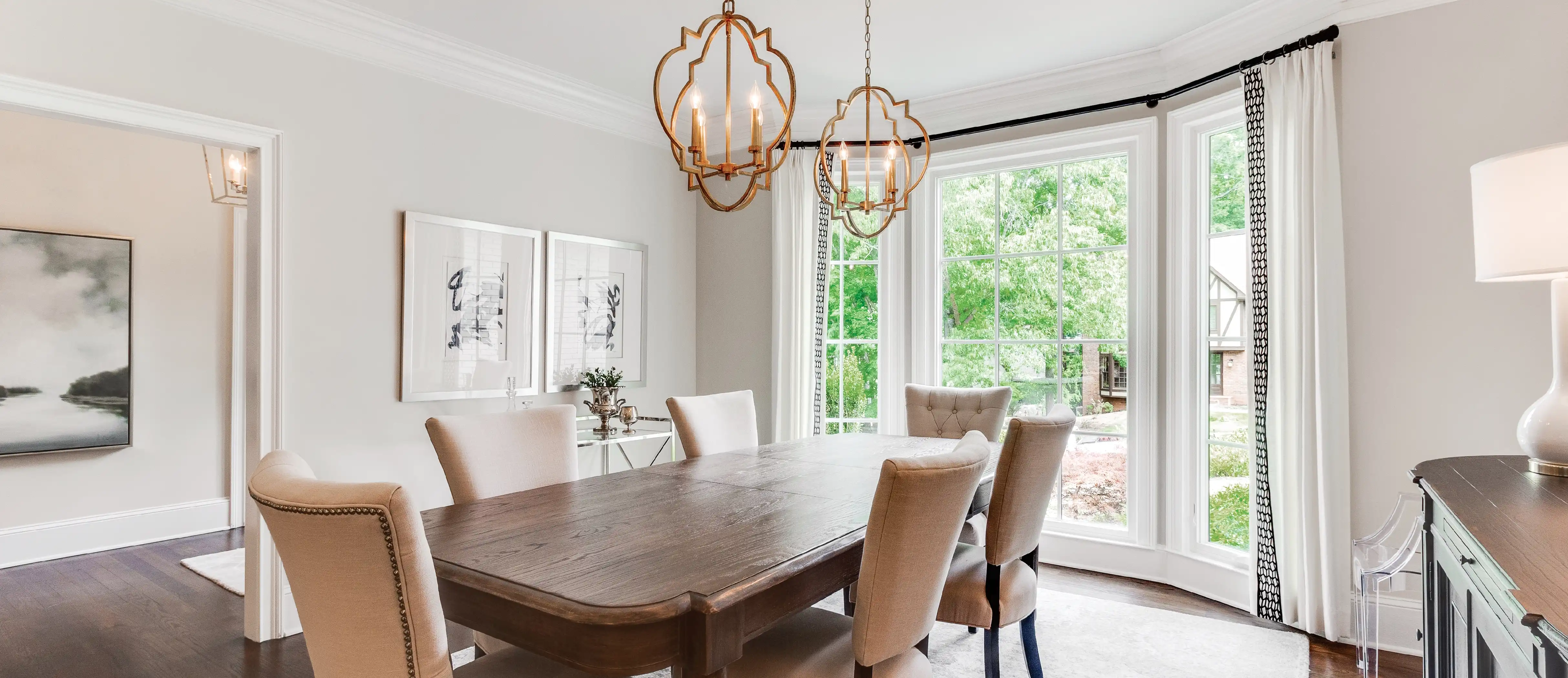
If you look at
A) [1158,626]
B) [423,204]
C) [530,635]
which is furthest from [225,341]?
[1158,626]

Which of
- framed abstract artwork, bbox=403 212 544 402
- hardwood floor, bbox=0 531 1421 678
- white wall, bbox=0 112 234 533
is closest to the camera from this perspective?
hardwood floor, bbox=0 531 1421 678

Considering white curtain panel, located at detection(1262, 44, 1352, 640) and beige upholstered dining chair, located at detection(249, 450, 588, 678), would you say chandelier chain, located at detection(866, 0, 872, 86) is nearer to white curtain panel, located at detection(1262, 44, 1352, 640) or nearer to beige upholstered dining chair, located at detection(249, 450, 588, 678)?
white curtain panel, located at detection(1262, 44, 1352, 640)

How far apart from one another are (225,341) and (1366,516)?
6060mm

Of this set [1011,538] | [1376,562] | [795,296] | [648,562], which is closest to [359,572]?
[648,562]

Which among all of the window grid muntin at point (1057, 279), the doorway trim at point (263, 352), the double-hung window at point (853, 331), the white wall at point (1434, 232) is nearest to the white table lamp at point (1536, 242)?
the white wall at point (1434, 232)

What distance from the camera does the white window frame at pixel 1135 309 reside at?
3.64m

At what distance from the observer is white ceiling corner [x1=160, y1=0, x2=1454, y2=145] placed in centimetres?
291

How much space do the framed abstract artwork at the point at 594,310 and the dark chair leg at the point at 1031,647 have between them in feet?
8.70

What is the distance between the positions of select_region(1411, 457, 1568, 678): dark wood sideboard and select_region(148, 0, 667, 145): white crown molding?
3800 mm

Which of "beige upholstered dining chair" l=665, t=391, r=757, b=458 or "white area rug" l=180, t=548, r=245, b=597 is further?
"white area rug" l=180, t=548, r=245, b=597

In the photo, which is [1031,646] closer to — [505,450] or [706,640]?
[706,640]

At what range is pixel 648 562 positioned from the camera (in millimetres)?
1443

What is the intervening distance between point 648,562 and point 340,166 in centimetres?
259

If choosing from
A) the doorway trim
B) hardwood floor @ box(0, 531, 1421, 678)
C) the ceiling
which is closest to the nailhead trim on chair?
hardwood floor @ box(0, 531, 1421, 678)
